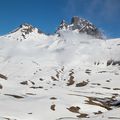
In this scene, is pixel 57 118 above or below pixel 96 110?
below

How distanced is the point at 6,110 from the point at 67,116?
15.8 metres

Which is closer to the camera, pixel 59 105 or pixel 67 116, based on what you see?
pixel 67 116

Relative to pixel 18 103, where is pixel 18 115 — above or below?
below

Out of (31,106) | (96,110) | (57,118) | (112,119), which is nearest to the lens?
(112,119)

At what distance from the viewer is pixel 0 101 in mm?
99312

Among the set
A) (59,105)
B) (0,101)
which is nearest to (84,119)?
(59,105)

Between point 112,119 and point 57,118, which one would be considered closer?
point 112,119

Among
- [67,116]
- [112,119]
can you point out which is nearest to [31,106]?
[67,116]

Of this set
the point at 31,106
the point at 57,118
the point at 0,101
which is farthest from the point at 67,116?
the point at 0,101

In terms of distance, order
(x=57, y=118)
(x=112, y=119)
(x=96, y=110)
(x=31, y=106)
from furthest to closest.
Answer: (x=96, y=110), (x=31, y=106), (x=57, y=118), (x=112, y=119)

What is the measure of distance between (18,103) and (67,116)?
16.3 m

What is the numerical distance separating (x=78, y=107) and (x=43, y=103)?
1089 cm

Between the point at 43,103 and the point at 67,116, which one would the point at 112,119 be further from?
the point at 43,103

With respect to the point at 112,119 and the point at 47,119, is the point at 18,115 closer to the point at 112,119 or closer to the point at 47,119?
the point at 47,119
